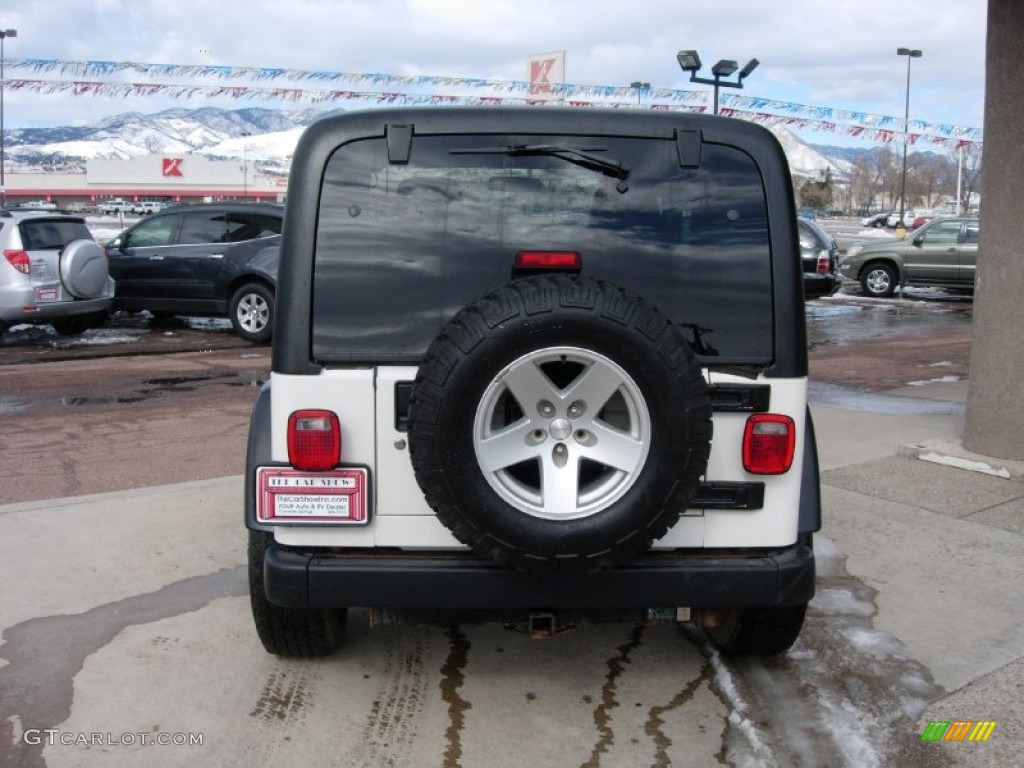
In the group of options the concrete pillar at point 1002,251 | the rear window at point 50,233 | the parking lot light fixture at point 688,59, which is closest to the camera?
the concrete pillar at point 1002,251

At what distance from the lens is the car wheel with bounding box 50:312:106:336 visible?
14.2 metres

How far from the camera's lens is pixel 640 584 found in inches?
132

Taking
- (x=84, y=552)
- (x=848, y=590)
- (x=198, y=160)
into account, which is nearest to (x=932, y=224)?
(x=848, y=590)

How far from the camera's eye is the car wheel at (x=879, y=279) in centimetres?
2170

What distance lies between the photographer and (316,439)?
132 inches

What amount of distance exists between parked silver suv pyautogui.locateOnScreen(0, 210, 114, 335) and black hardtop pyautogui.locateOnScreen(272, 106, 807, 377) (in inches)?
420

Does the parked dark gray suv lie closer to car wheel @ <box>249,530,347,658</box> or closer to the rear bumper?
the rear bumper

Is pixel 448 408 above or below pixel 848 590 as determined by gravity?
above

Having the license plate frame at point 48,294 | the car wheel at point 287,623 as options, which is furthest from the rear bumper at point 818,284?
the car wheel at point 287,623

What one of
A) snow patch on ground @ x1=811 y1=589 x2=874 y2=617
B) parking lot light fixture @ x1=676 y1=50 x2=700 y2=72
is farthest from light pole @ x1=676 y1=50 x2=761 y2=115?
snow patch on ground @ x1=811 y1=589 x2=874 y2=617

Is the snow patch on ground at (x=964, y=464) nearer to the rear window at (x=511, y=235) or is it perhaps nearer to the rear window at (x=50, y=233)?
the rear window at (x=511, y=235)

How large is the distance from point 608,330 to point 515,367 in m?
0.29

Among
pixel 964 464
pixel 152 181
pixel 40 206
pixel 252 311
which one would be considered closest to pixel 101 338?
pixel 252 311

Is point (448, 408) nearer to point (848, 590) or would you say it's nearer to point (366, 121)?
point (366, 121)
